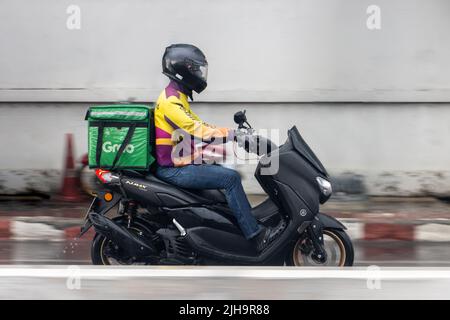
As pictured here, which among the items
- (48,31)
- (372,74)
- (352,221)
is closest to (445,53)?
(372,74)

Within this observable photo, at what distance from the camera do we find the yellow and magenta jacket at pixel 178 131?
18.0 feet

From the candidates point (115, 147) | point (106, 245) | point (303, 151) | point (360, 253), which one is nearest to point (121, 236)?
point (106, 245)

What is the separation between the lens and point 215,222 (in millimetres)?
5695

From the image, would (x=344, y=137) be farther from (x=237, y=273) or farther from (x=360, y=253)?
(x=237, y=273)

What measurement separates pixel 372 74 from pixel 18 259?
182 inches

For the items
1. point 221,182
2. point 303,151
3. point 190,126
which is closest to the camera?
point 190,126

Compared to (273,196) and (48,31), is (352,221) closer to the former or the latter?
(273,196)

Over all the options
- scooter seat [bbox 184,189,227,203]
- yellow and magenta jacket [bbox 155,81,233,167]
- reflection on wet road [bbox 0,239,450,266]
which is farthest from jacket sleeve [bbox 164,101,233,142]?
reflection on wet road [bbox 0,239,450,266]

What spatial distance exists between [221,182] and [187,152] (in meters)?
0.32

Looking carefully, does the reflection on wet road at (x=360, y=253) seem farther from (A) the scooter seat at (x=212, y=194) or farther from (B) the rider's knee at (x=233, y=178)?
(B) the rider's knee at (x=233, y=178)

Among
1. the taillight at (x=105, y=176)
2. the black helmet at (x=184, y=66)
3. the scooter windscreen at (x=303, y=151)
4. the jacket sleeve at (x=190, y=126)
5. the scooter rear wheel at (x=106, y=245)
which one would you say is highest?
the black helmet at (x=184, y=66)

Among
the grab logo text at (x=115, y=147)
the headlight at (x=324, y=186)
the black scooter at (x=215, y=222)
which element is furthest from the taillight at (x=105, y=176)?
the headlight at (x=324, y=186)

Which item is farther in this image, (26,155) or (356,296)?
(26,155)

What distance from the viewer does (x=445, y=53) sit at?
955 centimetres
